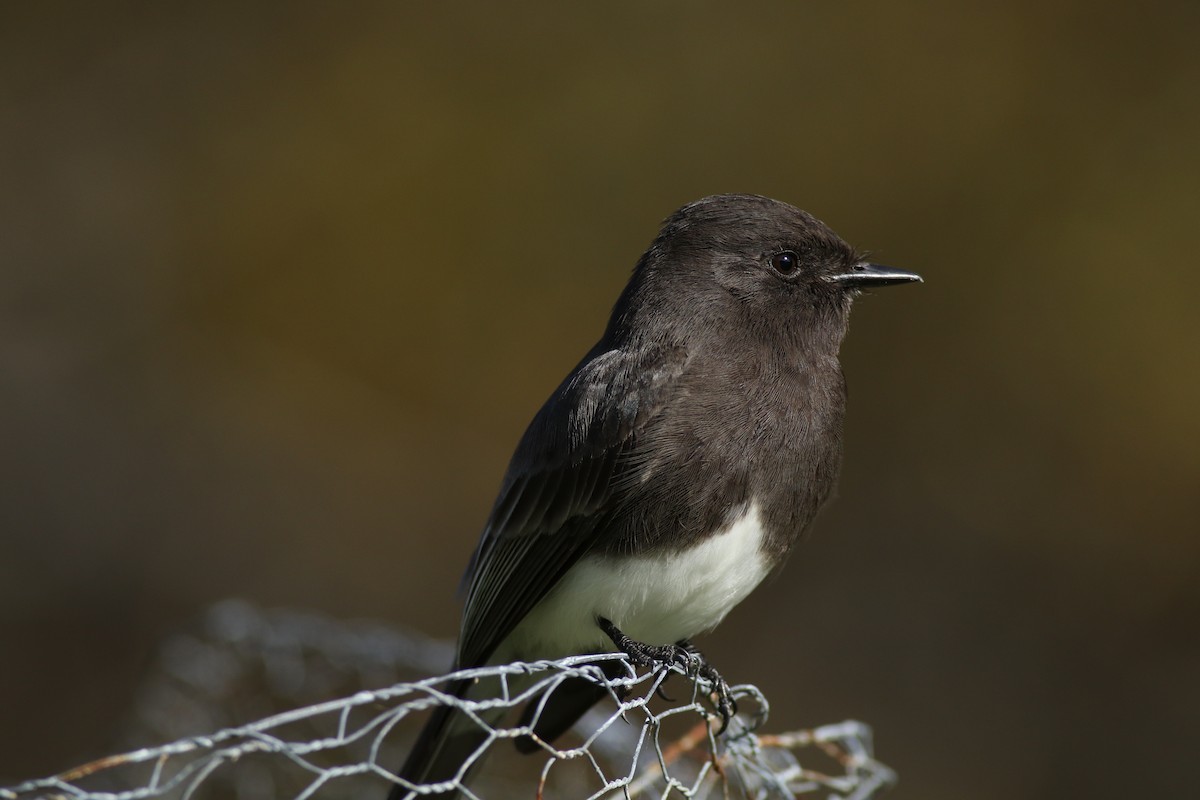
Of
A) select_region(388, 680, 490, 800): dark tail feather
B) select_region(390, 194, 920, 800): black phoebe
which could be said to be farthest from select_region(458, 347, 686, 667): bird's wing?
select_region(388, 680, 490, 800): dark tail feather

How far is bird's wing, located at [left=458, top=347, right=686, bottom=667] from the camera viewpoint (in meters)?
2.57

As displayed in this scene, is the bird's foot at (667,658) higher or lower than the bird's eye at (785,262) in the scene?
lower

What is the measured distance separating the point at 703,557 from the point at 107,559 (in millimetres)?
3334

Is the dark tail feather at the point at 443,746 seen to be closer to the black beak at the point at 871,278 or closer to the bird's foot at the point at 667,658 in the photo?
the bird's foot at the point at 667,658

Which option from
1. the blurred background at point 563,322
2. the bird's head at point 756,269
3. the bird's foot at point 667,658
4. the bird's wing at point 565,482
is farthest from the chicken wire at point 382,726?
the blurred background at point 563,322

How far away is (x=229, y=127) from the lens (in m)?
5.60

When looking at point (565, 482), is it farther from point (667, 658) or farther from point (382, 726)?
point (382, 726)

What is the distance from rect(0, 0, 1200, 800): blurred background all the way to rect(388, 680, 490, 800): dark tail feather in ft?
7.20

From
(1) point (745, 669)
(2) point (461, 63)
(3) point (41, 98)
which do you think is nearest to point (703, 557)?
(1) point (745, 669)

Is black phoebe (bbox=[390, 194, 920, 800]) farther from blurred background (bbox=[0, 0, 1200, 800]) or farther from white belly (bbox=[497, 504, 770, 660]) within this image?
blurred background (bbox=[0, 0, 1200, 800])

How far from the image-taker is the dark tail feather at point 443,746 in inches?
105

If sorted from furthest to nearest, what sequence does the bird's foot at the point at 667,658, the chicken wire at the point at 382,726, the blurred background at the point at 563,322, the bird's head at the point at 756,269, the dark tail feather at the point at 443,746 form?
the blurred background at the point at 563,322 < the bird's head at the point at 756,269 < the dark tail feather at the point at 443,746 < the bird's foot at the point at 667,658 < the chicken wire at the point at 382,726

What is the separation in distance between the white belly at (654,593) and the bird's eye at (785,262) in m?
0.65

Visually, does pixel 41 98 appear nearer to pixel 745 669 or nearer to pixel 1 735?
pixel 1 735
